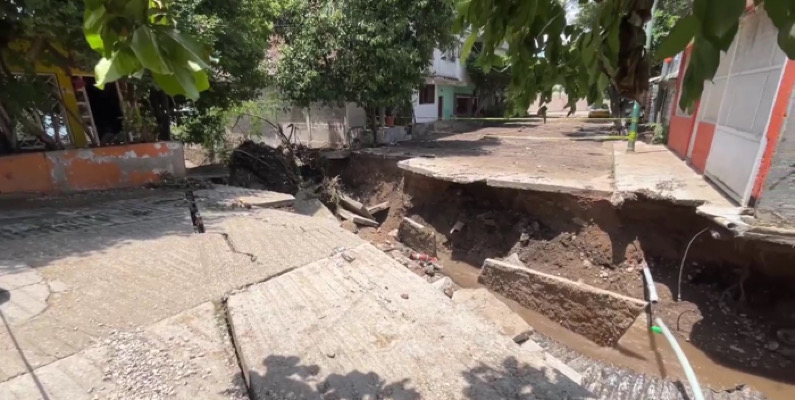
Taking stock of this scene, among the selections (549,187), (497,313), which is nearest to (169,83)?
(497,313)

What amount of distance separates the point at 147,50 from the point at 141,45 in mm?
20

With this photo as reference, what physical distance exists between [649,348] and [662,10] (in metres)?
13.2

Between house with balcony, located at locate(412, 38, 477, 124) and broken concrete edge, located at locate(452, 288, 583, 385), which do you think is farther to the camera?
house with balcony, located at locate(412, 38, 477, 124)

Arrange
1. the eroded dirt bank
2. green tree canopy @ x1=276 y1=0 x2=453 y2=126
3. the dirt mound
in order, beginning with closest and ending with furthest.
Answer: the eroded dirt bank
the dirt mound
green tree canopy @ x1=276 y1=0 x2=453 y2=126

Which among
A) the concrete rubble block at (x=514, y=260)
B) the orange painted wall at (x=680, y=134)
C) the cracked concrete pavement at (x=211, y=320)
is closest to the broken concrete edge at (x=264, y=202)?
the cracked concrete pavement at (x=211, y=320)

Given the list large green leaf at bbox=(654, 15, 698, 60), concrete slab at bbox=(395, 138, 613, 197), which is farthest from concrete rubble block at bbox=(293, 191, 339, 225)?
large green leaf at bbox=(654, 15, 698, 60)

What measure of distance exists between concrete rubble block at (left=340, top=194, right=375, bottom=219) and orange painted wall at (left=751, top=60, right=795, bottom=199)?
6.61m

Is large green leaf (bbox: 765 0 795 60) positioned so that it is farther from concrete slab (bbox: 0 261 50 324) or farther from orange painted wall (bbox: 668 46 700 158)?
orange painted wall (bbox: 668 46 700 158)

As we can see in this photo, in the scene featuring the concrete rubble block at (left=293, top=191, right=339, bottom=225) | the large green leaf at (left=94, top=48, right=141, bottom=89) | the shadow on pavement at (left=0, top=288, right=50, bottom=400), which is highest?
the large green leaf at (left=94, top=48, right=141, bottom=89)

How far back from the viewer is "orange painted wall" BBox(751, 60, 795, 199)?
13.3 feet

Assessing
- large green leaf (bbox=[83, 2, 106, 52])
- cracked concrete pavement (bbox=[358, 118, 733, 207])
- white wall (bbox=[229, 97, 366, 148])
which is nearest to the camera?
large green leaf (bbox=[83, 2, 106, 52])

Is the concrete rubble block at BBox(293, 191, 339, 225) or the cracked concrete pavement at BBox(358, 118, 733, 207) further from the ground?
the cracked concrete pavement at BBox(358, 118, 733, 207)

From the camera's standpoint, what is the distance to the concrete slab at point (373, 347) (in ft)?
7.31

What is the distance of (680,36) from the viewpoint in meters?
0.75
